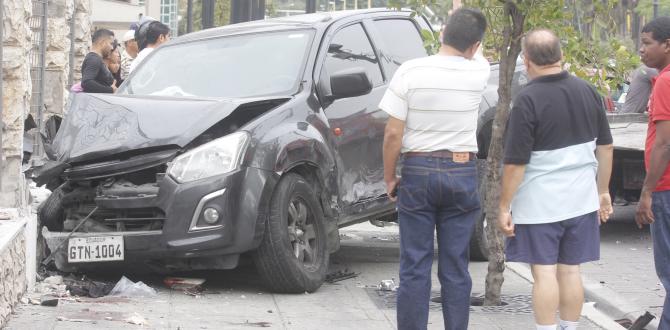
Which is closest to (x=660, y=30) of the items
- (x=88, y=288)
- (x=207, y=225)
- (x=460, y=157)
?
(x=460, y=157)

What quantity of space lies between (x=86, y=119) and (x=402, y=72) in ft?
9.88

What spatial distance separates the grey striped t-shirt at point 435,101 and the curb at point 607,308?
1.99m

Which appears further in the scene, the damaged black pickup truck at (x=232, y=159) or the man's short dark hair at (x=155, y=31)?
the man's short dark hair at (x=155, y=31)

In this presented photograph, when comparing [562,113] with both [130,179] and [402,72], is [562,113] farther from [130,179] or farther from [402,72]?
[130,179]

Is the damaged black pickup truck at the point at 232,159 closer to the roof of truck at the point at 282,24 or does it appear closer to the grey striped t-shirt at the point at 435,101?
the roof of truck at the point at 282,24

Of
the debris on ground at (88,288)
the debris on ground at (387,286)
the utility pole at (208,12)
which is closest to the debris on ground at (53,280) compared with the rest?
the debris on ground at (88,288)

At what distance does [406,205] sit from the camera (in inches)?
266

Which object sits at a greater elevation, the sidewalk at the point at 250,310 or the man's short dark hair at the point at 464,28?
the man's short dark hair at the point at 464,28

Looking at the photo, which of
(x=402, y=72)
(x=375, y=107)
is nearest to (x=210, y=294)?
(x=375, y=107)

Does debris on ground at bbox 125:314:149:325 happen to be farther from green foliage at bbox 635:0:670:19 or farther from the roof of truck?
green foliage at bbox 635:0:670:19

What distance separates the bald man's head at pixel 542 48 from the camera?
6.56 m

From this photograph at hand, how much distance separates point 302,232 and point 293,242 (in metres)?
0.13

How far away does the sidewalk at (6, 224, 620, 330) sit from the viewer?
24.6 ft

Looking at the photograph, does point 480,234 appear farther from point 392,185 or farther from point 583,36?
point 392,185
